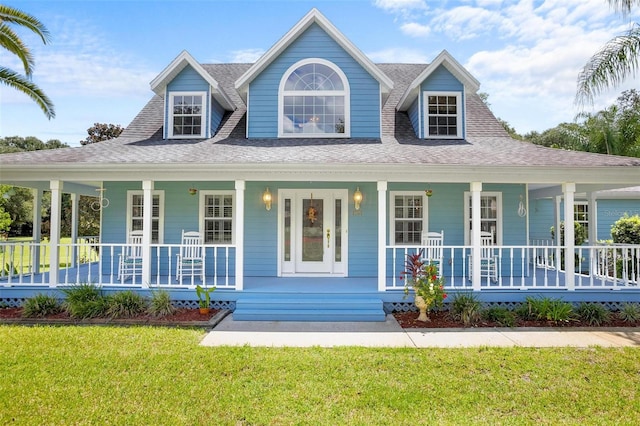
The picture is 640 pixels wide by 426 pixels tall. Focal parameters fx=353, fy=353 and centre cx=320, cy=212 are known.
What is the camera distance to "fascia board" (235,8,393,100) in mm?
9984

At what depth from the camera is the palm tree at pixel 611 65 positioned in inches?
343

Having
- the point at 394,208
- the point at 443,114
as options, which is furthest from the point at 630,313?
the point at 443,114

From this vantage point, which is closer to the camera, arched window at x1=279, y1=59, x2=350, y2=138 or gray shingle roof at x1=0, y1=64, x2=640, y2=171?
gray shingle roof at x1=0, y1=64, x2=640, y2=171

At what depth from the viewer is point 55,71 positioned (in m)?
13.6

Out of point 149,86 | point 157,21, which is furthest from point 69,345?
point 157,21

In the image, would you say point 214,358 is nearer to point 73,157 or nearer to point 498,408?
point 498,408

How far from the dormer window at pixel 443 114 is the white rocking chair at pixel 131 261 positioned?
28.9 feet

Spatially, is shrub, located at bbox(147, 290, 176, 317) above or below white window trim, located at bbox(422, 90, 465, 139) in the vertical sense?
below

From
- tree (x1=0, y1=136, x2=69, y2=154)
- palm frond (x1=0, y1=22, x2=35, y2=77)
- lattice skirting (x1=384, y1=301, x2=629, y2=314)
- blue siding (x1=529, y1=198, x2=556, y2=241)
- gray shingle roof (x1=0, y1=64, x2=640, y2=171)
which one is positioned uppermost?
tree (x1=0, y1=136, x2=69, y2=154)

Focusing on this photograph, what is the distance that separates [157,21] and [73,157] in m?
7.42

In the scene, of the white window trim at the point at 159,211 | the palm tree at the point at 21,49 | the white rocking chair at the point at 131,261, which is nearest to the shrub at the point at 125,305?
the white rocking chair at the point at 131,261

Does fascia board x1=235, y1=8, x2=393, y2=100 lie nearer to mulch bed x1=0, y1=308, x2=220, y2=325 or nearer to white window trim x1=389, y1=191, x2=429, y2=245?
white window trim x1=389, y1=191, x2=429, y2=245

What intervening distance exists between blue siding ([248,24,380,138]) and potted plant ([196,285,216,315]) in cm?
471

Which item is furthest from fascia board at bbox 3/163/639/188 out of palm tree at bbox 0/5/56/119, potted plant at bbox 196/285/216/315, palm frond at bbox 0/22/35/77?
palm frond at bbox 0/22/35/77
